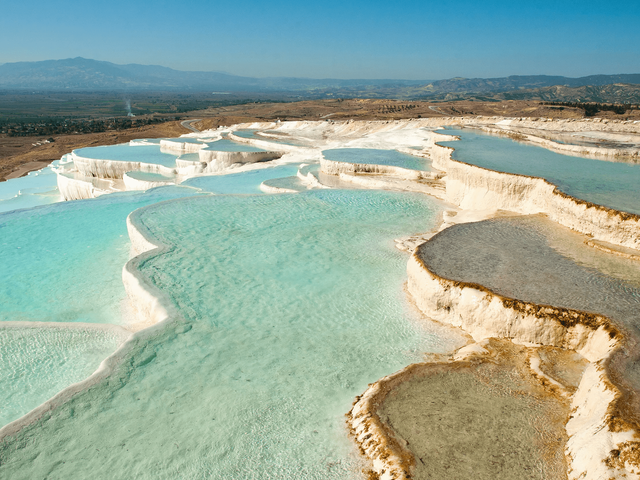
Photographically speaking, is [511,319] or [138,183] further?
[138,183]

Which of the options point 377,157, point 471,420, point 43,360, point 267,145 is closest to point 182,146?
point 267,145

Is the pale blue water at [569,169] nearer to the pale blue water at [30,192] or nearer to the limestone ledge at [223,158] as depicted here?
the limestone ledge at [223,158]

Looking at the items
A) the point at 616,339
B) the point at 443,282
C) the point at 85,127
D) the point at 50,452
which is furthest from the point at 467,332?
the point at 85,127

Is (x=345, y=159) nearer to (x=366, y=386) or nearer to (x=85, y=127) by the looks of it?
(x=366, y=386)

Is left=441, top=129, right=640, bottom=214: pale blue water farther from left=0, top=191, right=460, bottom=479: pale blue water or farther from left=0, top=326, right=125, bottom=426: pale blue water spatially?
left=0, top=326, right=125, bottom=426: pale blue water

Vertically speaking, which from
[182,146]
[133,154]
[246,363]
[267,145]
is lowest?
[133,154]

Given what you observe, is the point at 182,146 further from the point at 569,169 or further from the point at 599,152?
the point at 599,152
